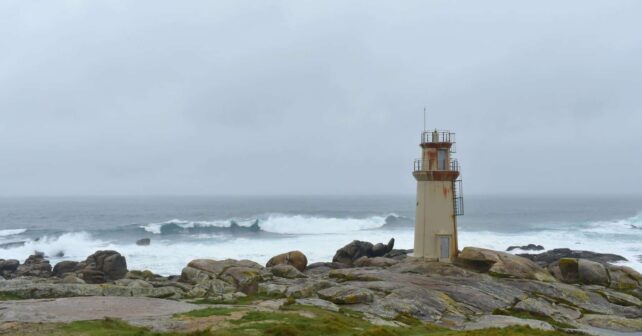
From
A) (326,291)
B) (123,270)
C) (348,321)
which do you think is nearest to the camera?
(348,321)

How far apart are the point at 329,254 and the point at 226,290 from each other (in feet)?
103

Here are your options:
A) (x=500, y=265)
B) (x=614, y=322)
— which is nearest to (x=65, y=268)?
(x=500, y=265)

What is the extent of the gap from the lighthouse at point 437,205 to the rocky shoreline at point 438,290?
0.94 metres

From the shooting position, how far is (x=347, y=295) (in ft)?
65.2

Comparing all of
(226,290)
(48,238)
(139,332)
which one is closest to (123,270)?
(226,290)

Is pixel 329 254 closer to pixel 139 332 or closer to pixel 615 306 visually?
pixel 615 306

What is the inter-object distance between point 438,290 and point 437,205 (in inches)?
263

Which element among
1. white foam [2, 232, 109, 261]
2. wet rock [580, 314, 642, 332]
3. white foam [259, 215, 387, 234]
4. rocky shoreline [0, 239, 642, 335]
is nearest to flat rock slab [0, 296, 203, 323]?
rocky shoreline [0, 239, 642, 335]

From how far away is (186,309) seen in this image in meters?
17.0

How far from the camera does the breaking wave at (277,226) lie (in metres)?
83.2

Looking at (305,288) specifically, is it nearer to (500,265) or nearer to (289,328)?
(289,328)

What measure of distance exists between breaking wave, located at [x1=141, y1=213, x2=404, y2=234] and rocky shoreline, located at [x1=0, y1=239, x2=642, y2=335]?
5618 centimetres

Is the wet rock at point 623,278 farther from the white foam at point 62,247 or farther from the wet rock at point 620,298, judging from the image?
the white foam at point 62,247

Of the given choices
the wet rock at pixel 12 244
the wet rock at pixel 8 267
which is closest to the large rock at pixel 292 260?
the wet rock at pixel 8 267
